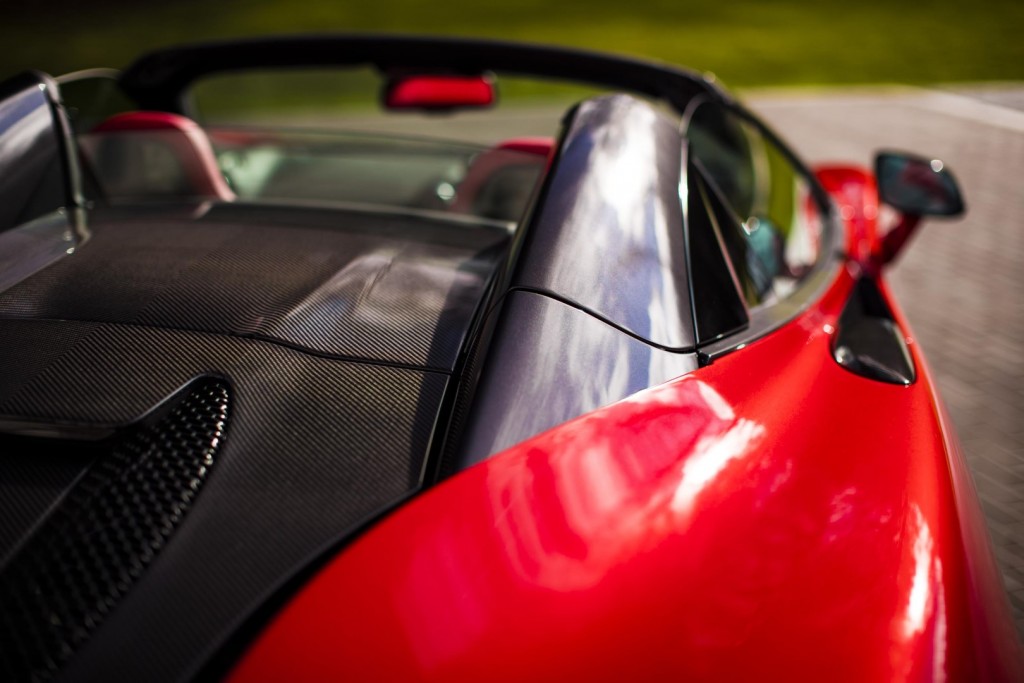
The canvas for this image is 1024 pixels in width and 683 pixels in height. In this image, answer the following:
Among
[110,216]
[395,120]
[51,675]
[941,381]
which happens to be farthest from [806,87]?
[51,675]

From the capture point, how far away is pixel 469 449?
110 centimetres

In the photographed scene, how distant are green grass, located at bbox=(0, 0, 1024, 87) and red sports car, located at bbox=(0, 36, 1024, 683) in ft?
42.5

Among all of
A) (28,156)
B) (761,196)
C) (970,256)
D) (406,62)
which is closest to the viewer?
(28,156)

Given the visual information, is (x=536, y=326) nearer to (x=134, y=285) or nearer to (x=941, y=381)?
(x=134, y=285)

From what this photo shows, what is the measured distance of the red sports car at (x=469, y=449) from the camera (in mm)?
919

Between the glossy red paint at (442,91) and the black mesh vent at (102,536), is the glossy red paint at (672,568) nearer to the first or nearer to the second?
the black mesh vent at (102,536)

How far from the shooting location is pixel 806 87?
524 inches

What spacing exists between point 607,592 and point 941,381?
155 inches

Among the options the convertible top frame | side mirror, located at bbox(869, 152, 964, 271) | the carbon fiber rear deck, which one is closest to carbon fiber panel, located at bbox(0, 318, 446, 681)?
the carbon fiber rear deck

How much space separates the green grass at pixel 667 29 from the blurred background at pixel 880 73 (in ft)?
0.20

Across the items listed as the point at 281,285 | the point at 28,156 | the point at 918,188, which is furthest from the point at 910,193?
the point at 28,156

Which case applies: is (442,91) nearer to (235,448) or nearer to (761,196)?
(761,196)

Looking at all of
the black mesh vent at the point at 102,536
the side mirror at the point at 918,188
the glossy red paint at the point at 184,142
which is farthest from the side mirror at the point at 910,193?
the black mesh vent at the point at 102,536

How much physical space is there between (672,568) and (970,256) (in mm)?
6206
